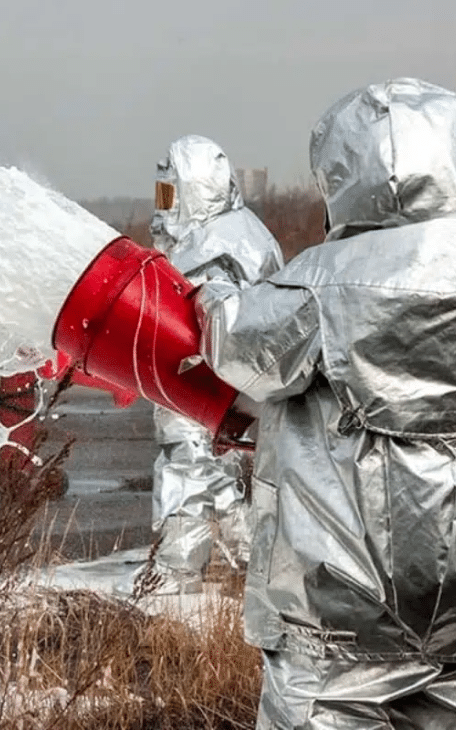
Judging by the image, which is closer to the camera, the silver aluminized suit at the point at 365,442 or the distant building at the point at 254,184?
the silver aluminized suit at the point at 365,442

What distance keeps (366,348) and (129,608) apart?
67.1 inches

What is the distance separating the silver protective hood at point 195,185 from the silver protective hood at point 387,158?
3.45m

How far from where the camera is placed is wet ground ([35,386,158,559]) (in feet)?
22.4

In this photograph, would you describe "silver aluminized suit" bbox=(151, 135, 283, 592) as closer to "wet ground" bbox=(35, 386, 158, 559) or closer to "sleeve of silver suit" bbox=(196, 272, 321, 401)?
"wet ground" bbox=(35, 386, 158, 559)

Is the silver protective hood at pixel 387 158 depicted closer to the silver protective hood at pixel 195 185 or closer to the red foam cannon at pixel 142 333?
the red foam cannon at pixel 142 333

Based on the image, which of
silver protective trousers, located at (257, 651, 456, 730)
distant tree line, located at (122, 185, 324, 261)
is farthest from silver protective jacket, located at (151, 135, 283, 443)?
distant tree line, located at (122, 185, 324, 261)

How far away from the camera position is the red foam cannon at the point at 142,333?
2.90m

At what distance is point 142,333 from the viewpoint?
2.90m

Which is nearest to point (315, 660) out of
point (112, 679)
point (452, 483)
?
point (452, 483)

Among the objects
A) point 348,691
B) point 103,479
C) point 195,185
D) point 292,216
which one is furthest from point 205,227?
point 292,216

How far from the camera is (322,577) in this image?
101 inches

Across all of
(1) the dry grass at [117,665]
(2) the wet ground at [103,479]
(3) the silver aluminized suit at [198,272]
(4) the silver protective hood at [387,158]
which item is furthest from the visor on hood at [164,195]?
(4) the silver protective hood at [387,158]

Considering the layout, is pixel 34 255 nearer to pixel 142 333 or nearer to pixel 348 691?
pixel 142 333

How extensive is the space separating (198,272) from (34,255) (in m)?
2.88
